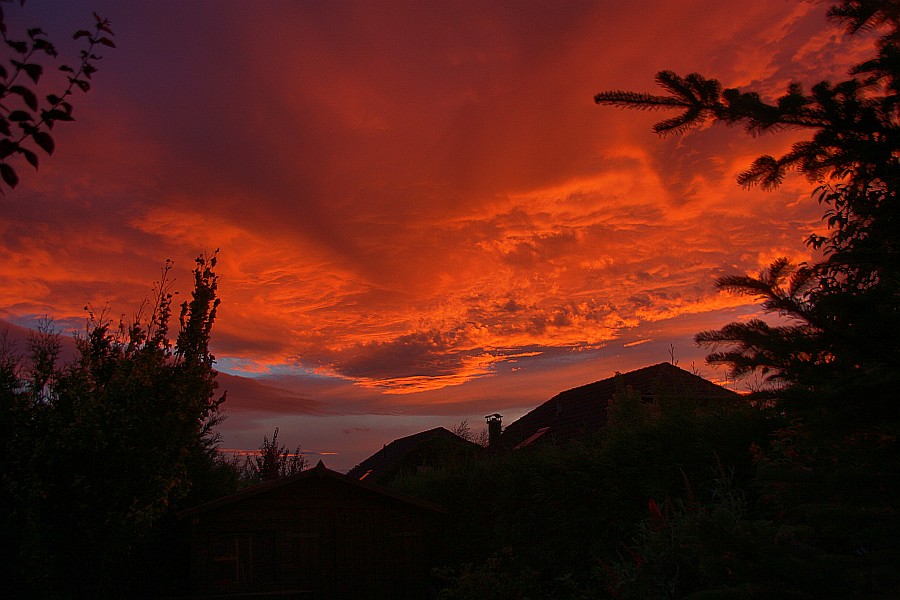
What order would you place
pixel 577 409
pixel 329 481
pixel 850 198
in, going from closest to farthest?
pixel 850 198 → pixel 329 481 → pixel 577 409

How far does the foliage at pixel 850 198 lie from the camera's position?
2322mm

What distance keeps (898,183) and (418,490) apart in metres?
18.2

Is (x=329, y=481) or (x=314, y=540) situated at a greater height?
(x=329, y=481)

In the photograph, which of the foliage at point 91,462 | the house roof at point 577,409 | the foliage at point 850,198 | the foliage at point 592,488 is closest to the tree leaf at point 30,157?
the foliage at point 850,198

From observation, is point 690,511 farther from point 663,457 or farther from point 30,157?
point 30,157

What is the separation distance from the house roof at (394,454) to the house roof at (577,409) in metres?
4.81

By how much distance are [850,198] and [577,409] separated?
23.4 m

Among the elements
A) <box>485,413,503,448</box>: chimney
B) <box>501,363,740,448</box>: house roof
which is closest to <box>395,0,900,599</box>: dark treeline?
<box>501,363,740,448</box>: house roof

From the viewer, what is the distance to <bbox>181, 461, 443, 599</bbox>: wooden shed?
15336 millimetres

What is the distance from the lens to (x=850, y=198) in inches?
122

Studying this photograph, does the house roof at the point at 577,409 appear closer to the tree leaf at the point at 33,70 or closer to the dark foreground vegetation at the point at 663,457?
the dark foreground vegetation at the point at 663,457

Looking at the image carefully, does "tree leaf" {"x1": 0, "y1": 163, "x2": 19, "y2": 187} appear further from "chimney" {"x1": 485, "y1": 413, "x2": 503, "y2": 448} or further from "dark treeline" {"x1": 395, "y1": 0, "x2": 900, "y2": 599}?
"chimney" {"x1": 485, "y1": 413, "x2": 503, "y2": 448}

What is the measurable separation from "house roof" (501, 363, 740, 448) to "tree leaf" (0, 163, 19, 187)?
18207mm

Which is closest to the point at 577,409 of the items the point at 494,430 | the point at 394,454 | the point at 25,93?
the point at 494,430
